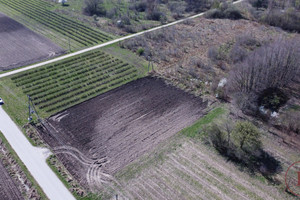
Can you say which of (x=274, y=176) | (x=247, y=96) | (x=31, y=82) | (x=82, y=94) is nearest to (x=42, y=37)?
(x=31, y=82)

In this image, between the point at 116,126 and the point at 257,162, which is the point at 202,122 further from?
the point at 116,126

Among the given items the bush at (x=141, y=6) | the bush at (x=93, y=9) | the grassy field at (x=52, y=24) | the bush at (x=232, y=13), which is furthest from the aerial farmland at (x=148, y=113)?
the bush at (x=141, y=6)

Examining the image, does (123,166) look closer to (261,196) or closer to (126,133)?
(126,133)

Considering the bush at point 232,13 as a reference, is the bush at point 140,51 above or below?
below

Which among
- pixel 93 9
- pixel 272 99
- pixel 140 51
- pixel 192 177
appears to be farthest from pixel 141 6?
pixel 192 177

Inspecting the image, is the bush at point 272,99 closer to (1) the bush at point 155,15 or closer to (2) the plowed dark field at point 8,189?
(2) the plowed dark field at point 8,189

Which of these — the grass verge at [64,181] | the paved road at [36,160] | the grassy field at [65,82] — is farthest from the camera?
the grassy field at [65,82]
